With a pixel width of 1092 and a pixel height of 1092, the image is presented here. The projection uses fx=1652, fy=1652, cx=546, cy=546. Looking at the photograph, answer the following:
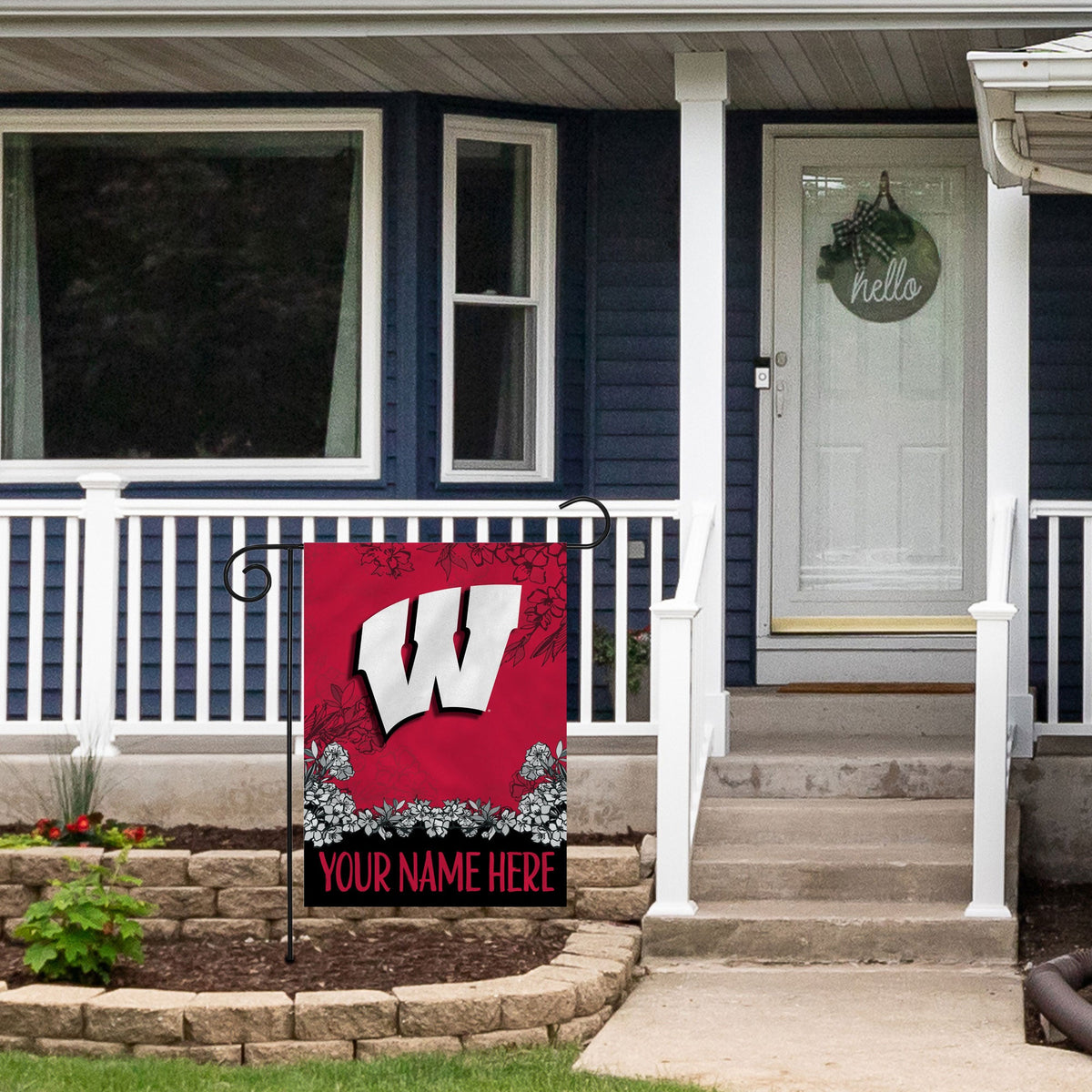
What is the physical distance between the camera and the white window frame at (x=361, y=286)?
6918mm

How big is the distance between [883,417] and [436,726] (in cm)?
335

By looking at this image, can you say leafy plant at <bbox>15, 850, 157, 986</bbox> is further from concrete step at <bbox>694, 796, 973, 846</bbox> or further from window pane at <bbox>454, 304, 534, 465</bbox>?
window pane at <bbox>454, 304, 534, 465</bbox>

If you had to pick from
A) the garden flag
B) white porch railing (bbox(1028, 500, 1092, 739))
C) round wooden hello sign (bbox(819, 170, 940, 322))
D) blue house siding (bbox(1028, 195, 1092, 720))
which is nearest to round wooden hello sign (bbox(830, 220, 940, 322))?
round wooden hello sign (bbox(819, 170, 940, 322))

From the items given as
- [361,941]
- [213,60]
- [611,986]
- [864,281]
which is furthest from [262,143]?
[611,986]

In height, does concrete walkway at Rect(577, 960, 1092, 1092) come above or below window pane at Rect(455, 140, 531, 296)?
below

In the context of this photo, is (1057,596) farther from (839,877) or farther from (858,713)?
(839,877)

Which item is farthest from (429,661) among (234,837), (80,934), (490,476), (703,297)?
(490,476)

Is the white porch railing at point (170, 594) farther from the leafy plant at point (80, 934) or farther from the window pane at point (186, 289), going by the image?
the leafy plant at point (80, 934)

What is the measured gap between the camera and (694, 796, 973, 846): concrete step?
19.4 feet

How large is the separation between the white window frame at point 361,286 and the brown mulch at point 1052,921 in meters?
3.11

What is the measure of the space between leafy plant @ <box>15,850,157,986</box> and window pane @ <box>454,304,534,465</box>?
2725 mm

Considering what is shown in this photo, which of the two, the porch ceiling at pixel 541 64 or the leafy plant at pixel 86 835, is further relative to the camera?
the porch ceiling at pixel 541 64

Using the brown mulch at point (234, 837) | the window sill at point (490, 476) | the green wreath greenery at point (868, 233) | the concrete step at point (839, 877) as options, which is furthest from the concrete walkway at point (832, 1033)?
the green wreath greenery at point (868, 233)

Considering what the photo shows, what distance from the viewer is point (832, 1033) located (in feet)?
15.1
